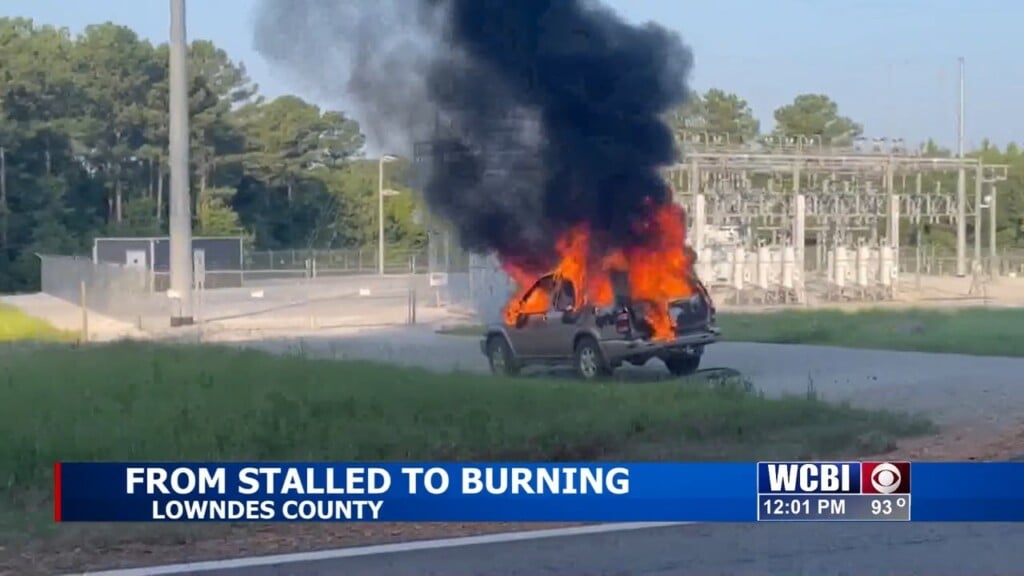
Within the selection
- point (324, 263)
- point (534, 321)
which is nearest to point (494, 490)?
point (534, 321)

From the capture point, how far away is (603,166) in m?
20.5

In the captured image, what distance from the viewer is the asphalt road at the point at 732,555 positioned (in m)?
8.21

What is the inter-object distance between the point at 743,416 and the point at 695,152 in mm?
31702

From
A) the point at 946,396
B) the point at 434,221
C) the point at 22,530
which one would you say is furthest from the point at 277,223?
the point at 22,530

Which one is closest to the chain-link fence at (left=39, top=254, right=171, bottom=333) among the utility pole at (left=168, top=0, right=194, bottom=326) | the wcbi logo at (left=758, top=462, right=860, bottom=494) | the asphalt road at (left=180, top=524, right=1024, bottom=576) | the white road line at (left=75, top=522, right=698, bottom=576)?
the utility pole at (left=168, top=0, right=194, bottom=326)

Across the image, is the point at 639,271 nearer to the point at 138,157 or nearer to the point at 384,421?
the point at 384,421

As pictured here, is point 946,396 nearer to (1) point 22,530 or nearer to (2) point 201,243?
(1) point 22,530

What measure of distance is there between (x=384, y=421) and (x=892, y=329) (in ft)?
61.3

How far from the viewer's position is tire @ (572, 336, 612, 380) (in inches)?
779

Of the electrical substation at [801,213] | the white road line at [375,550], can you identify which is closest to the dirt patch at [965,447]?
the white road line at [375,550]

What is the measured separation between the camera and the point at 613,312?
64.8 ft

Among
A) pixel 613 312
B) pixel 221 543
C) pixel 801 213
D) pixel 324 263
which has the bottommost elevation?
pixel 221 543

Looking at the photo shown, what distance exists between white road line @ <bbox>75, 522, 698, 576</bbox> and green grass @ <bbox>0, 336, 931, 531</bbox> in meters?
1.83

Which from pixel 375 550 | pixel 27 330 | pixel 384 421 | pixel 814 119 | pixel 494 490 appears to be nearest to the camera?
pixel 494 490
